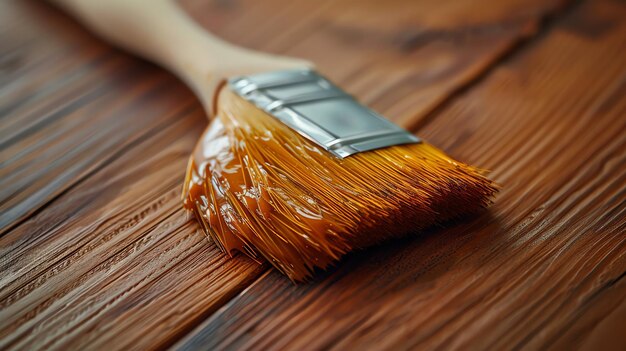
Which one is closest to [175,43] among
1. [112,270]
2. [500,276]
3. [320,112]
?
[320,112]

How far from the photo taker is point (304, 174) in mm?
843

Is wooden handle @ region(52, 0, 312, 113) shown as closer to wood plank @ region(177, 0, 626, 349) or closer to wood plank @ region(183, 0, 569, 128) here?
wood plank @ region(183, 0, 569, 128)

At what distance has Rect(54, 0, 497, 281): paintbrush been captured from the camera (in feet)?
2.60

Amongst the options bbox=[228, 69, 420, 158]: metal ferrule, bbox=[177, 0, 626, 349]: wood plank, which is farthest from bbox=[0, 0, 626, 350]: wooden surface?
bbox=[228, 69, 420, 158]: metal ferrule

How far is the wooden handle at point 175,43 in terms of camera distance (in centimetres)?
104

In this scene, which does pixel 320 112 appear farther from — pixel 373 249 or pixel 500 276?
pixel 500 276

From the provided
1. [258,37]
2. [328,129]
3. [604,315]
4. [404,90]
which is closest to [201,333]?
[328,129]

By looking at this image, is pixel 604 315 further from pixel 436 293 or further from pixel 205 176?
pixel 205 176

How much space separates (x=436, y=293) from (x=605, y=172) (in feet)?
1.09

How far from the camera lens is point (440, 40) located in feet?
4.03

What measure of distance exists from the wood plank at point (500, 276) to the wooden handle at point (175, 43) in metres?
0.33

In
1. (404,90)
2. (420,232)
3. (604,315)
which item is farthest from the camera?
(404,90)

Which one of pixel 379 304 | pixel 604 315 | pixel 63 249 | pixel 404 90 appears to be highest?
pixel 63 249

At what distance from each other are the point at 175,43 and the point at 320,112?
331 mm
